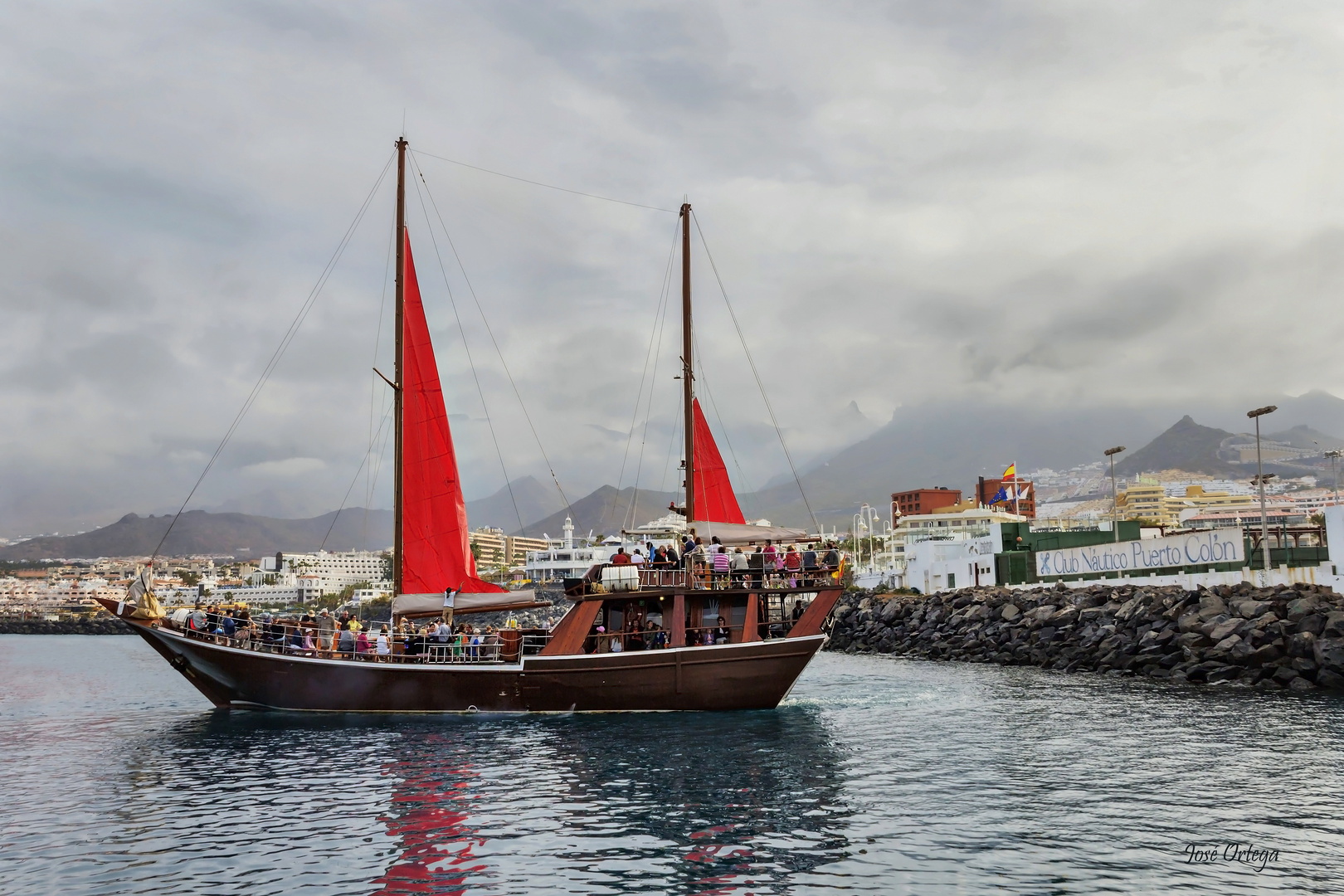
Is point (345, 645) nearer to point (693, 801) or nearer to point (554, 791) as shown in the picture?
point (554, 791)

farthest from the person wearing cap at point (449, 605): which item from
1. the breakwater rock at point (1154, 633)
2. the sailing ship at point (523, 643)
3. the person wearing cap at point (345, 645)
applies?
the breakwater rock at point (1154, 633)

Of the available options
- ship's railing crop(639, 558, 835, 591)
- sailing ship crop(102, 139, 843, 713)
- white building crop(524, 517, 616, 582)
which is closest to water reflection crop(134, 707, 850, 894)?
sailing ship crop(102, 139, 843, 713)

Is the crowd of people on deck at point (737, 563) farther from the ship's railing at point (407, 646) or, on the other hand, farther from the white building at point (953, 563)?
the white building at point (953, 563)

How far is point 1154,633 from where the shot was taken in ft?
116

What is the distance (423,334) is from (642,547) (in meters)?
9.60

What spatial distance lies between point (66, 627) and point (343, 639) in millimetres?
170395

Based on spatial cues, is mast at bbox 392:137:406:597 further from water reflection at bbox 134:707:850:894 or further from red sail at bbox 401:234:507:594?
water reflection at bbox 134:707:850:894

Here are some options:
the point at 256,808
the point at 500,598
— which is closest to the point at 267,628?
Result: the point at 500,598

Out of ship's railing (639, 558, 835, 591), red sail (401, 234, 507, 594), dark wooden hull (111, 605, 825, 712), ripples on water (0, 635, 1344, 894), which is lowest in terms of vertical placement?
ripples on water (0, 635, 1344, 894)

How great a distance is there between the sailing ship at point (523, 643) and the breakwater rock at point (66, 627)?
15814 cm

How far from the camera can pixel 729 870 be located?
1177cm

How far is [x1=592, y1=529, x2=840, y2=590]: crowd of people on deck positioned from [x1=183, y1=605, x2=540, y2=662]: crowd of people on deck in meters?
4.17

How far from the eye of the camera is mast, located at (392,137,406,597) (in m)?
27.9

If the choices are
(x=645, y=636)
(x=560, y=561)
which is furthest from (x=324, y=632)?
(x=560, y=561)
